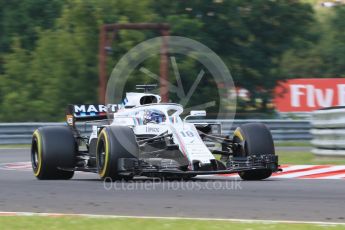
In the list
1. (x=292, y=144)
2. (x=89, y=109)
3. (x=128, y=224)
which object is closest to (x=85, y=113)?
(x=89, y=109)

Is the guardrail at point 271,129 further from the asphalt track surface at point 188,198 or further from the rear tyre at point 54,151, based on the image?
the asphalt track surface at point 188,198

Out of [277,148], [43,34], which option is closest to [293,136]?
[277,148]

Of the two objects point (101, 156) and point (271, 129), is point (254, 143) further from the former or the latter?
point (271, 129)

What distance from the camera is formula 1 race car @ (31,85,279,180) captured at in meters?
12.3

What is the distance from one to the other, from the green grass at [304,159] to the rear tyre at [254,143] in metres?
3.34

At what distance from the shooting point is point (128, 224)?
27.3 ft

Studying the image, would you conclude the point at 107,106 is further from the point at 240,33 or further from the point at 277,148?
the point at 240,33

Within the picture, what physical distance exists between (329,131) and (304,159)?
4.88 ft

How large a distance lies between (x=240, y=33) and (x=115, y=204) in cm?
2833

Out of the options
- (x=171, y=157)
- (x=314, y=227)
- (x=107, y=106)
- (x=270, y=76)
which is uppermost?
(x=270, y=76)

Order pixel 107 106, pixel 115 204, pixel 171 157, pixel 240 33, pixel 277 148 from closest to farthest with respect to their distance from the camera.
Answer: pixel 115 204 → pixel 171 157 → pixel 107 106 → pixel 277 148 → pixel 240 33

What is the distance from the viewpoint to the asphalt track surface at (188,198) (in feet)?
30.3

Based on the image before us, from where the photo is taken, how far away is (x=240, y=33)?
1485 inches

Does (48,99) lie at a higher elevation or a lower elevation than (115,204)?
higher
